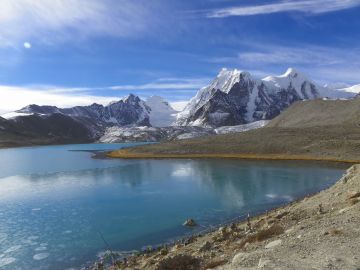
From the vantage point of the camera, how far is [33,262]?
99.6 feet

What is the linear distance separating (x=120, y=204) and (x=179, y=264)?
33068 millimetres

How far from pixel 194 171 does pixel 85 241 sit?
54739mm

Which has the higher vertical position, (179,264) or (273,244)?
(273,244)

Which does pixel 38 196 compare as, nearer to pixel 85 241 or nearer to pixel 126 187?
pixel 126 187

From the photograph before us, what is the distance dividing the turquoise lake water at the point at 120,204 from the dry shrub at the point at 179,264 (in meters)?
11.1

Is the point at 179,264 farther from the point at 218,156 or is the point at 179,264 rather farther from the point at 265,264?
the point at 218,156

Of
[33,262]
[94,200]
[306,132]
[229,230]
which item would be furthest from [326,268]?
[306,132]

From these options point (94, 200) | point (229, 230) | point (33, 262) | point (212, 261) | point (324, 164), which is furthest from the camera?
point (324, 164)

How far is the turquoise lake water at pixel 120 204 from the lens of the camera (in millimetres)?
34219

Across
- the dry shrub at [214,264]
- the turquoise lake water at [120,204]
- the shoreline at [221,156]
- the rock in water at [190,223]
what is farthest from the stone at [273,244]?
the shoreline at [221,156]

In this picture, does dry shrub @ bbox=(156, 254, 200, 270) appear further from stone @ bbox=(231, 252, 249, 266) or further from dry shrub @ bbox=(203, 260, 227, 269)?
stone @ bbox=(231, 252, 249, 266)

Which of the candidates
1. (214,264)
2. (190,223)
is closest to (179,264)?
(214,264)

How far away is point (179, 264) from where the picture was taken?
20438 millimetres

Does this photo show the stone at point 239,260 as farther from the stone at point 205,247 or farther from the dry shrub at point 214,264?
the stone at point 205,247
